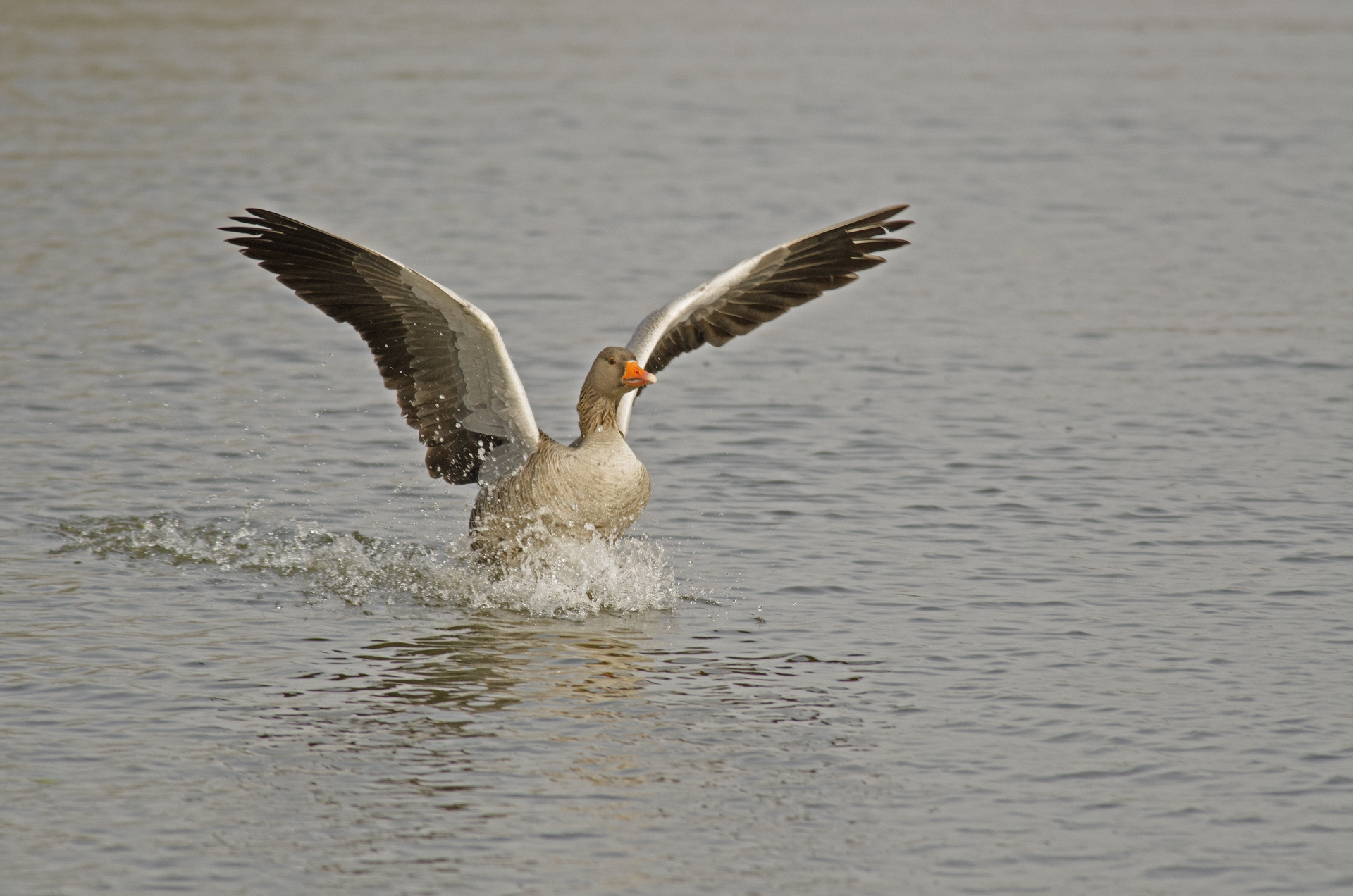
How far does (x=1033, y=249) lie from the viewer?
18109 mm

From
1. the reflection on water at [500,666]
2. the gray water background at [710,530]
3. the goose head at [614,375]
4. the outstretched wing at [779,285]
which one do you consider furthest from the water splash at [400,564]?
the outstretched wing at [779,285]

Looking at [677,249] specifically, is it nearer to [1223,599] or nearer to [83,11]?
[1223,599]

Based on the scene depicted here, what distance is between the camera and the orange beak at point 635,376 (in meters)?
9.41

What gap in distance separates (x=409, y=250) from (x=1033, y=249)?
6.43 metres

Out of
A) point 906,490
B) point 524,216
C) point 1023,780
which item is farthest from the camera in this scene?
point 524,216

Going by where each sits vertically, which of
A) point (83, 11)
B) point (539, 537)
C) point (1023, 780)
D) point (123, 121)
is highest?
point (83, 11)

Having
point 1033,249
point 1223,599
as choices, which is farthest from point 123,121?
point 1223,599

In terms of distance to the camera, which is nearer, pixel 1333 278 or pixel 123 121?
pixel 1333 278

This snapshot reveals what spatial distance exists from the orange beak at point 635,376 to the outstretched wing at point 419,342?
0.55 metres

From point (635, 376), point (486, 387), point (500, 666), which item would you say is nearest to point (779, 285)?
point (635, 376)

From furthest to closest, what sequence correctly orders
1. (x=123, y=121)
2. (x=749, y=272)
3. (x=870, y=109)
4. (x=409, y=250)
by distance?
1. (x=870, y=109)
2. (x=123, y=121)
3. (x=409, y=250)
4. (x=749, y=272)

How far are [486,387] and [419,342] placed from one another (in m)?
0.44

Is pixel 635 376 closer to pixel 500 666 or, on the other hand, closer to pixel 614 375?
pixel 614 375

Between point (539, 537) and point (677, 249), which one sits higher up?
point (677, 249)
